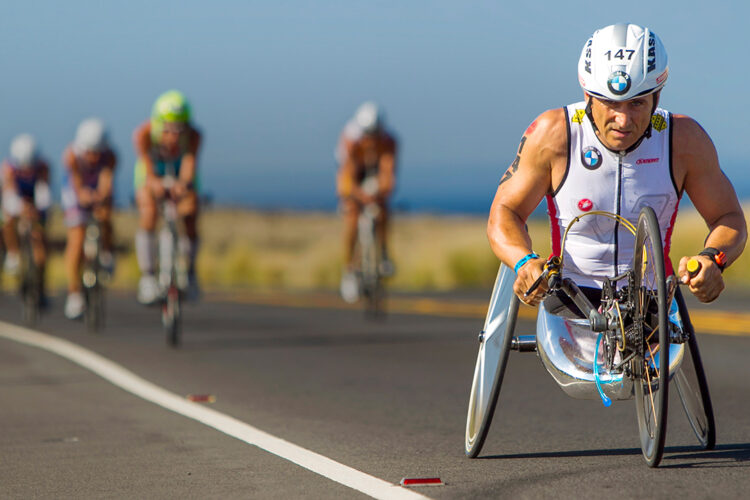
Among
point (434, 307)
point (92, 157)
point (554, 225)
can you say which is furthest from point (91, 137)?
point (554, 225)

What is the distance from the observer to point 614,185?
6.09 metres

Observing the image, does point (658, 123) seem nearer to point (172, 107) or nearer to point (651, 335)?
point (651, 335)

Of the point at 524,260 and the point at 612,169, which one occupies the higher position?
the point at 612,169

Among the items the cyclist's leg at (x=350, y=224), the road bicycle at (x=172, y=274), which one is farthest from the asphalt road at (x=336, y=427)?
the cyclist's leg at (x=350, y=224)

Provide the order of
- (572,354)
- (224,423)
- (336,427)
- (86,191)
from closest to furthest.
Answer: (572,354), (336,427), (224,423), (86,191)

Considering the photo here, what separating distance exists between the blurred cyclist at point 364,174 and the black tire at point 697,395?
383 inches

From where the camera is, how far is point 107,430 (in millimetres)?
7793

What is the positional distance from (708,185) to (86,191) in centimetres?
1039

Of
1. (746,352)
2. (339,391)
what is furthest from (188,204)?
(746,352)

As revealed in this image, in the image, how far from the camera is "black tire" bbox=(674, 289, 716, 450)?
623cm

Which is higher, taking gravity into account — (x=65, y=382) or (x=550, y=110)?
(x=550, y=110)

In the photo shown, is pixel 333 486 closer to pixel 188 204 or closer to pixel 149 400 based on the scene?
pixel 149 400

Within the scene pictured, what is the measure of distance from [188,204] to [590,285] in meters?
7.75

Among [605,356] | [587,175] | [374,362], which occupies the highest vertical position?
[587,175]
